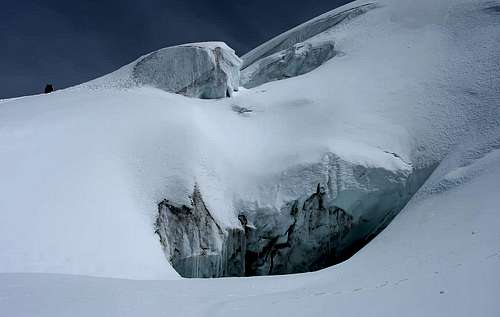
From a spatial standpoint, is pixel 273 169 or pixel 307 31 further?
pixel 307 31

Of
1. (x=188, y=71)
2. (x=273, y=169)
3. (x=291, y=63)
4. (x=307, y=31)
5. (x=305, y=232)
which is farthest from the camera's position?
(x=307, y=31)

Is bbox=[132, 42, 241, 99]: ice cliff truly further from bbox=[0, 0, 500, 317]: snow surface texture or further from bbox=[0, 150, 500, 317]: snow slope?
bbox=[0, 150, 500, 317]: snow slope

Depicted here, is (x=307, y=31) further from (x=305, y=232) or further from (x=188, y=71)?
(x=305, y=232)

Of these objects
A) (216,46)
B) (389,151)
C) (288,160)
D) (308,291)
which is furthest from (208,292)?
(216,46)

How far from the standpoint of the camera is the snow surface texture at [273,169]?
5949 mm

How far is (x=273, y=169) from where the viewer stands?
16188 mm

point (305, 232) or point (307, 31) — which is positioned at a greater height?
point (307, 31)

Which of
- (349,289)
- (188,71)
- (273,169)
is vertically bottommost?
(349,289)

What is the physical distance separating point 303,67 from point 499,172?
18358 mm

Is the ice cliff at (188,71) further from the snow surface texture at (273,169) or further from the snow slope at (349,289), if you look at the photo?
the snow slope at (349,289)

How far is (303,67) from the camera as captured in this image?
93.7 ft

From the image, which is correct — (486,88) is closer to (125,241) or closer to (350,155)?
(350,155)

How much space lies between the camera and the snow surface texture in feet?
19.5

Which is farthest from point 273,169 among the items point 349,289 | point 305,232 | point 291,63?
point 291,63
